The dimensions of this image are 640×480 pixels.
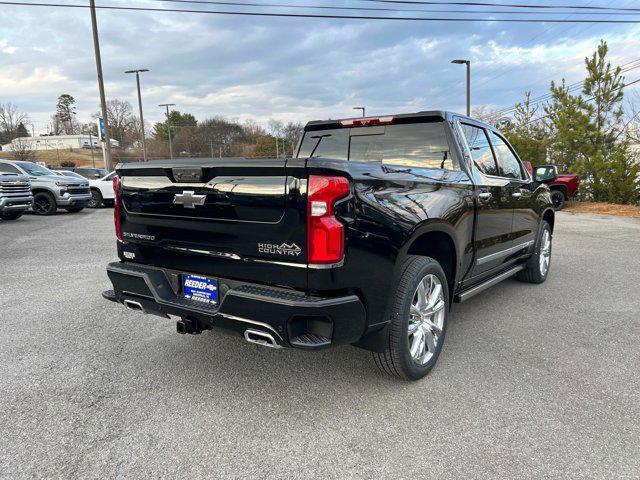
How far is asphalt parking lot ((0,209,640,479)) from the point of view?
2.29 m

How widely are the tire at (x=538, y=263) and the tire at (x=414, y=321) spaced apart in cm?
265

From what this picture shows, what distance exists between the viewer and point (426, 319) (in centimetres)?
320

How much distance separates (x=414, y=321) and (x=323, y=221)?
1161mm

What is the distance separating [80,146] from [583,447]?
385ft

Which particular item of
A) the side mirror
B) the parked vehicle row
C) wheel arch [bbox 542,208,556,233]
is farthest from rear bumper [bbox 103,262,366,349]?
the parked vehicle row

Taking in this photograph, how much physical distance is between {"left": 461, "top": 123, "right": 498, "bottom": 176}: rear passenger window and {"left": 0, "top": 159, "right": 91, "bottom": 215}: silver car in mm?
14075

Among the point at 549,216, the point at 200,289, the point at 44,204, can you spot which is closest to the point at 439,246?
the point at 200,289

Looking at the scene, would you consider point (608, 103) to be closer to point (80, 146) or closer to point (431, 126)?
point (431, 126)

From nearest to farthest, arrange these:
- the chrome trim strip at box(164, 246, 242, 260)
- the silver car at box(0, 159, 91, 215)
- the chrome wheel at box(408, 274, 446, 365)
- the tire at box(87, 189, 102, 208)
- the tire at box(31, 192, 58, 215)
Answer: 1. the chrome trim strip at box(164, 246, 242, 260)
2. the chrome wheel at box(408, 274, 446, 365)
3. the silver car at box(0, 159, 91, 215)
4. the tire at box(31, 192, 58, 215)
5. the tire at box(87, 189, 102, 208)

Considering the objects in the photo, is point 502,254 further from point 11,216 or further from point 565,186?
point 11,216

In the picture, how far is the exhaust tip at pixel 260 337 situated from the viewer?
2.51m

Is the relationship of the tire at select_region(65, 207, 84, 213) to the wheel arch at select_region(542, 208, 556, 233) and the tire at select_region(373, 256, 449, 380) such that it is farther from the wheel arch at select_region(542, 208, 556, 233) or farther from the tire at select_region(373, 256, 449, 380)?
the tire at select_region(373, 256, 449, 380)

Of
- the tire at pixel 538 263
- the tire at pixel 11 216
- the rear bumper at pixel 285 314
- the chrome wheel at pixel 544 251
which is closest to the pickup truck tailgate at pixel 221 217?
the rear bumper at pixel 285 314

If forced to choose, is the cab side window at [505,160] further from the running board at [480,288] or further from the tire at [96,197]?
the tire at [96,197]
